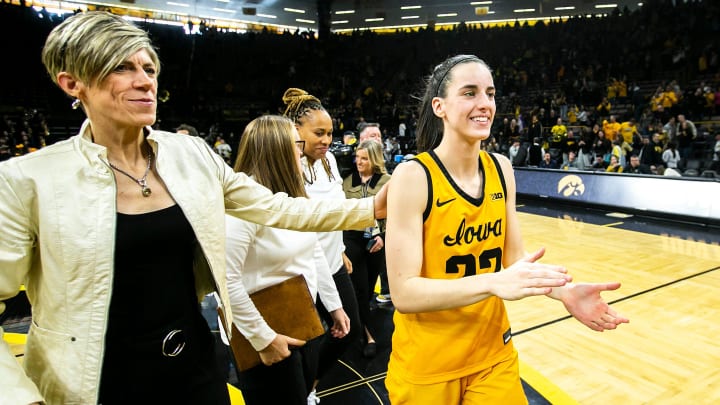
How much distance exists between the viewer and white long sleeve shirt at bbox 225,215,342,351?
75.7 inches

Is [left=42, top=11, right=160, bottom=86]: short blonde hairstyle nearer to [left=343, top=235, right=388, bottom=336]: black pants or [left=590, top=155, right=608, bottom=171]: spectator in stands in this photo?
[left=343, top=235, right=388, bottom=336]: black pants

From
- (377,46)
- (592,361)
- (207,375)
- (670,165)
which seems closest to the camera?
(207,375)

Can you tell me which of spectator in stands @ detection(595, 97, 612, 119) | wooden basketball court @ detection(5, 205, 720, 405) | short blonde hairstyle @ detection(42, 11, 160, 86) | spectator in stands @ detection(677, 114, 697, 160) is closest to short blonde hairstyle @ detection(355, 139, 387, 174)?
wooden basketball court @ detection(5, 205, 720, 405)

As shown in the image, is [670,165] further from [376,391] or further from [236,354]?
[236,354]

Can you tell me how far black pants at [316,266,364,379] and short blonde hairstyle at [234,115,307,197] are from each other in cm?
76

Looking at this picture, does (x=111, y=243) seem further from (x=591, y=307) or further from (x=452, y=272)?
(x=591, y=307)

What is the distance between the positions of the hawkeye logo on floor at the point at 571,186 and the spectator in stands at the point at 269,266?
8.99 meters

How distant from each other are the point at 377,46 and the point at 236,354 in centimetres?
2696

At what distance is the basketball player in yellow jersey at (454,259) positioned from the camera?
5.26 feet

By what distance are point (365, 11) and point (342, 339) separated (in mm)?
28089

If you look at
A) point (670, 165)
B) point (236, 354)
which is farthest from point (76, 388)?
point (670, 165)

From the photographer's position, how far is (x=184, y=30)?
25078 millimetres

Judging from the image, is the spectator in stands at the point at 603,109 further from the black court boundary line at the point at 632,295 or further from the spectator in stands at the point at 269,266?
the spectator in stands at the point at 269,266

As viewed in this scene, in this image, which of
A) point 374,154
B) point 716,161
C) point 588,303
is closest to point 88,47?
point 588,303
